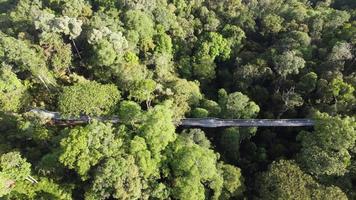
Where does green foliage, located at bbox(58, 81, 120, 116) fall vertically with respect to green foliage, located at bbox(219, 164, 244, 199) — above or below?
above

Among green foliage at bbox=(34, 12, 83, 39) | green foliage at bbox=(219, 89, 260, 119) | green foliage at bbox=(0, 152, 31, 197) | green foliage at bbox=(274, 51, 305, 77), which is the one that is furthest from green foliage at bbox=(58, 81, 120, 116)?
green foliage at bbox=(274, 51, 305, 77)

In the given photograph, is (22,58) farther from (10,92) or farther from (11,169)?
(11,169)

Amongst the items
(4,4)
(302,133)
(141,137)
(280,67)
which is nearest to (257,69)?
(280,67)

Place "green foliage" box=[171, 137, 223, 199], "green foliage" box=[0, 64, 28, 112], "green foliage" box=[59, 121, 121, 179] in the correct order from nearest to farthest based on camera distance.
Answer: "green foliage" box=[59, 121, 121, 179] → "green foliage" box=[171, 137, 223, 199] → "green foliage" box=[0, 64, 28, 112]

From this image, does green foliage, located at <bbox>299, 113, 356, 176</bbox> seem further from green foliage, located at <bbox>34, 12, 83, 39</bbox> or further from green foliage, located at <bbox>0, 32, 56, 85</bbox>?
green foliage, located at <bbox>34, 12, 83, 39</bbox>

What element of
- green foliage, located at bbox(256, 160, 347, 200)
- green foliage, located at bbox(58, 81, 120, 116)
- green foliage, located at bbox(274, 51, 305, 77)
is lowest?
green foliage, located at bbox(256, 160, 347, 200)

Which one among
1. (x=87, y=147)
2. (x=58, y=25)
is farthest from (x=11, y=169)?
(x=58, y=25)

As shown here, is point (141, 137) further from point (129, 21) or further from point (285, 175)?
point (129, 21)
